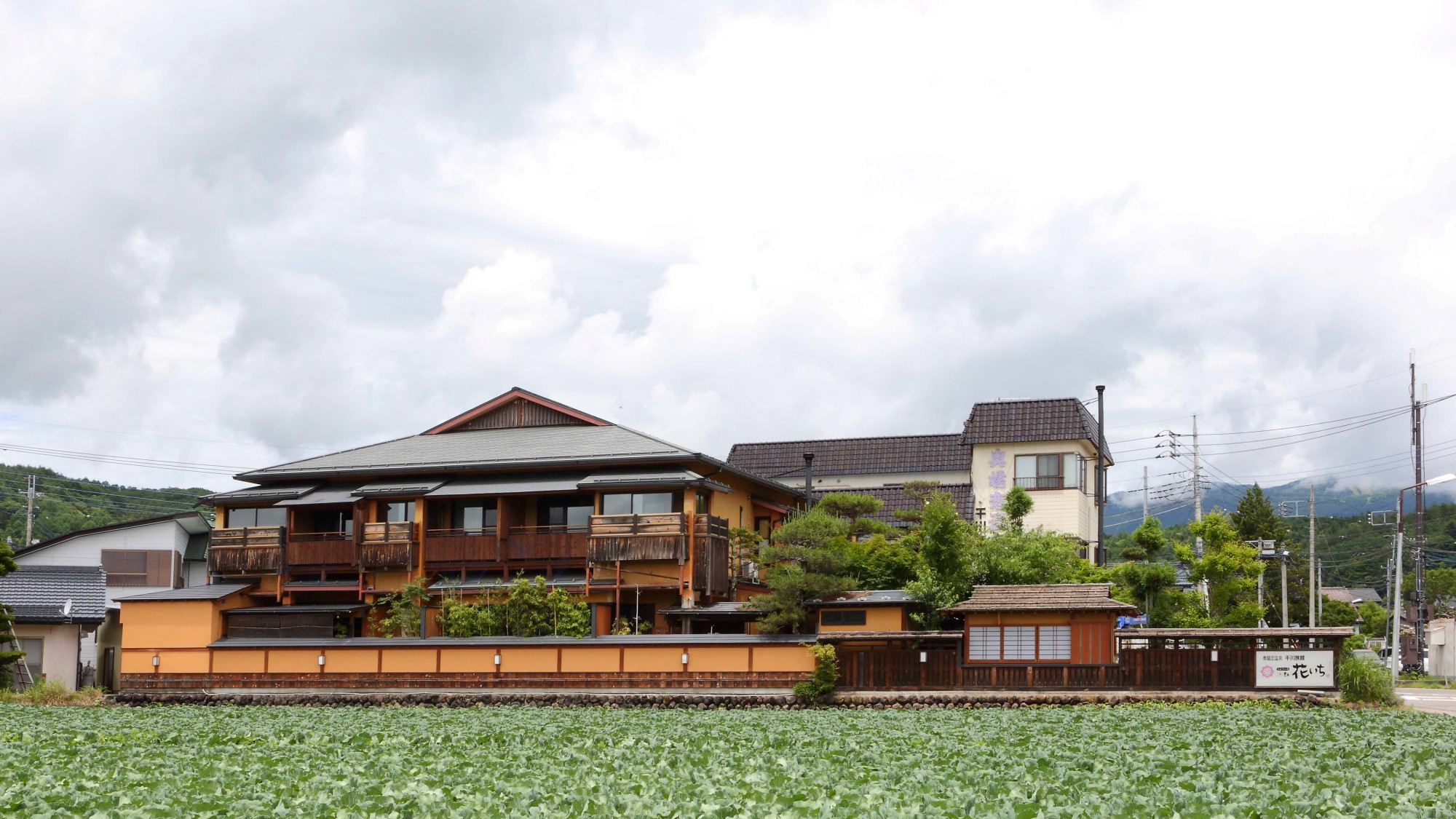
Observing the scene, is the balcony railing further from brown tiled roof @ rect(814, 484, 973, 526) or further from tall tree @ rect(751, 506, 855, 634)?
tall tree @ rect(751, 506, 855, 634)

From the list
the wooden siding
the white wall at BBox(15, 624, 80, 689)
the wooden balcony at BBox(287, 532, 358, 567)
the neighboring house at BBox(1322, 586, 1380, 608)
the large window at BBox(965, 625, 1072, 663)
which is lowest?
the neighboring house at BBox(1322, 586, 1380, 608)

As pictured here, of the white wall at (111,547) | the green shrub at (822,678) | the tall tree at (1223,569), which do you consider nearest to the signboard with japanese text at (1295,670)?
the tall tree at (1223,569)

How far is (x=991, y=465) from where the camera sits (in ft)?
174

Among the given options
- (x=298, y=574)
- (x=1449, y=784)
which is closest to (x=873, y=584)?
(x=298, y=574)

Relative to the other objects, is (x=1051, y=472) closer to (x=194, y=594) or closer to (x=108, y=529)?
(x=194, y=594)

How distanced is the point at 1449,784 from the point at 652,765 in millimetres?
9738

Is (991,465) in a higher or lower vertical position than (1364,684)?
higher

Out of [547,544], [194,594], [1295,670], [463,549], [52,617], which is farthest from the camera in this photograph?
[463,549]

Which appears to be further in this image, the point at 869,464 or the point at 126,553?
the point at 869,464

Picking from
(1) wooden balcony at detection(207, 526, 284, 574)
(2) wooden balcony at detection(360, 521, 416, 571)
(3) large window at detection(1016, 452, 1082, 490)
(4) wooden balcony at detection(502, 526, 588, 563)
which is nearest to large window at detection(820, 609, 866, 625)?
(4) wooden balcony at detection(502, 526, 588, 563)

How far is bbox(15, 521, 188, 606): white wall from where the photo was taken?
46.9 m

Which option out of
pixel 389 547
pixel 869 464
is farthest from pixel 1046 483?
pixel 389 547

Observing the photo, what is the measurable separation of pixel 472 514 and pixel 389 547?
331 centimetres

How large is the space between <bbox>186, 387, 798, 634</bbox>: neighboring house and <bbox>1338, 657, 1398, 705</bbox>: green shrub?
18.7m
